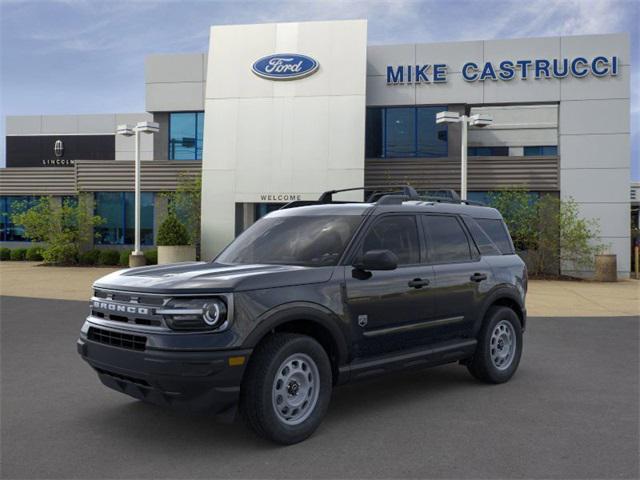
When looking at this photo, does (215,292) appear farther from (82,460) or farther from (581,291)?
(581,291)

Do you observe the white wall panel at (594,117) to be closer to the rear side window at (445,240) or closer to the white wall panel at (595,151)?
the white wall panel at (595,151)

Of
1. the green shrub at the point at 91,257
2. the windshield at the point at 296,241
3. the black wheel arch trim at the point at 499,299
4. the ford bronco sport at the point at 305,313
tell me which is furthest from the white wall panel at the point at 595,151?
the windshield at the point at 296,241

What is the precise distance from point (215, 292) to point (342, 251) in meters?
1.34

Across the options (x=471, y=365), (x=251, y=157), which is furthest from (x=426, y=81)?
(x=471, y=365)

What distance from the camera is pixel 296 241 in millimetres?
5562

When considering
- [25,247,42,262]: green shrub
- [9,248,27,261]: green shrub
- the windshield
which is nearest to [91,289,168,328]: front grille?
the windshield

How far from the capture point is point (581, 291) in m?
17.5

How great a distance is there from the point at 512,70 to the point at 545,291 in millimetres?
10144

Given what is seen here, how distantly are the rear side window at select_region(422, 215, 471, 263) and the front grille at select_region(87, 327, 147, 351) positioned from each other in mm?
2854

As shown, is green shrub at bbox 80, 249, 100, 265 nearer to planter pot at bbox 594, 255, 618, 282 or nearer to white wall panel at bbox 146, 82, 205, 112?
white wall panel at bbox 146, 82, 205, 112

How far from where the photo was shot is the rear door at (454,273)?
19.4 ft

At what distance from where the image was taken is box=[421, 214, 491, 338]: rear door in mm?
5914

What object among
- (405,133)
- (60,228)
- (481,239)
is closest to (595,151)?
(405,133)

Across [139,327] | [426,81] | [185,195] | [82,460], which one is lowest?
[82,460]
